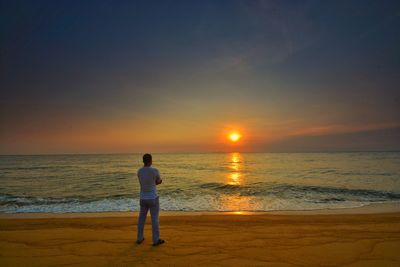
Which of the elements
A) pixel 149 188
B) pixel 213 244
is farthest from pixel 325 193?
pixel 149 188

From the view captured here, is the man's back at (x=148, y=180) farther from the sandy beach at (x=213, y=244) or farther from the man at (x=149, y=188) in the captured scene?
the sandy beach at (x=213, y=244)

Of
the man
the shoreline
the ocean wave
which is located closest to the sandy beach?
the man

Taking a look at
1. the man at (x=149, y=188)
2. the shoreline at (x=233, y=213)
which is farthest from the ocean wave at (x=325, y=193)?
the man at (x=149, y=188)

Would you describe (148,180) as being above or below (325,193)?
above

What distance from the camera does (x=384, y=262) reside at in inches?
230

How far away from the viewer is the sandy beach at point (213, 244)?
6.01 metres

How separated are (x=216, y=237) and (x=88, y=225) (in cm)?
515

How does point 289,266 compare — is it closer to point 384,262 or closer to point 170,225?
point 384,262

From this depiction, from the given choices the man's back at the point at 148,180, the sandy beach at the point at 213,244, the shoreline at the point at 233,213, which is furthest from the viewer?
the shoreline at the point at 233,213

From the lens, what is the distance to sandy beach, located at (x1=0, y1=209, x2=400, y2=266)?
6012mm

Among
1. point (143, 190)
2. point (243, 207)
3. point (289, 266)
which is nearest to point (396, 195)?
point (243, 207)

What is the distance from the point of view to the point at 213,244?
281 inches

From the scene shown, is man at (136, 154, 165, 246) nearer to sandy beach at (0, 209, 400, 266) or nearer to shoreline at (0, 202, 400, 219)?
sandy beach at (0, 209, 400, 266)

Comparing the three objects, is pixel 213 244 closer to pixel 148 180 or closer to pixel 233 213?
pixel 148 180
